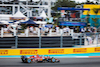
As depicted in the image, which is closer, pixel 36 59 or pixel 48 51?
pixel 36 59

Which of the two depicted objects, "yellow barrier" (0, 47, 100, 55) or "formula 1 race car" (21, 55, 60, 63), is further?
"yellow barrier" (0, 47, 100, 55)

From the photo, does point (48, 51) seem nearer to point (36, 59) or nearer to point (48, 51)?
point (48, 51)

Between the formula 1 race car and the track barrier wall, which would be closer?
the formula 1 race car

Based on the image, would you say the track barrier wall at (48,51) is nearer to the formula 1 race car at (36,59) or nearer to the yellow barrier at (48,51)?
the yellow barrier at (48,51)

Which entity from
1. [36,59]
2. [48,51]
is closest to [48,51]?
[48,51]

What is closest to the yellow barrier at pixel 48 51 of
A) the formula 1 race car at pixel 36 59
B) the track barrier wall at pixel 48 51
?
the track barrier wall at pixel 48 51

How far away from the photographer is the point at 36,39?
647 inches

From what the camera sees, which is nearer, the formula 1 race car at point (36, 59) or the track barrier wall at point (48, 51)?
the formula 1 race car at point (36, 59)

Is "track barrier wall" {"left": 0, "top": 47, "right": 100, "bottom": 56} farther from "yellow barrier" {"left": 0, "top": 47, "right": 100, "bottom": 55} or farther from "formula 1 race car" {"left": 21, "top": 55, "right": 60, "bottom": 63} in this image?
"formula 1 race car" {"left": 21, "top": 55, "right": 60, "bottom": 63}

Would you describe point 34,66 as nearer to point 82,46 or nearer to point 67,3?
point 82,46

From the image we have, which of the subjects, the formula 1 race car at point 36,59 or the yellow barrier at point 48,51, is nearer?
the formula 1 race car at point 36,59

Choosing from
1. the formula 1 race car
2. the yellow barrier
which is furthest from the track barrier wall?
the formula 1 race car

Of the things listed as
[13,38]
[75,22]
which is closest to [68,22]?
[75,22]

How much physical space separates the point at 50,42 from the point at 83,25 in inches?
341
